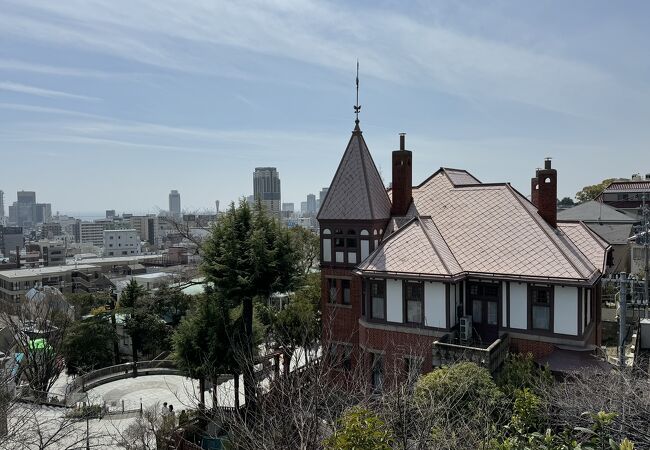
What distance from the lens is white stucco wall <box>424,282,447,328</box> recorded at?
16.4m

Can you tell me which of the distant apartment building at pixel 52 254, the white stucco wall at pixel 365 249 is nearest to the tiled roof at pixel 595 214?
the white stucco wall at pixel 365 249

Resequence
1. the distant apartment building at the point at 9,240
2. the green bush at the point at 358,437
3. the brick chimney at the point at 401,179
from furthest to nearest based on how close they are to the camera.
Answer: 1. the distant apartment building at the point at 9,240
2. the brick chimney at the point at 401,179
3. the green bush at the point at 358,437

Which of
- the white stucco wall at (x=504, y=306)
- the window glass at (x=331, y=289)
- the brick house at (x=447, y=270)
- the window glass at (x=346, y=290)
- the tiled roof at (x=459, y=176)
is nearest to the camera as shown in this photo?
the brick house at (x=447, y=270)

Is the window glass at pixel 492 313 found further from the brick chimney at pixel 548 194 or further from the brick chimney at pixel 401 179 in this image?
the brick chimney at pixel 401 179

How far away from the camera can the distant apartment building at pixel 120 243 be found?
5743 inches

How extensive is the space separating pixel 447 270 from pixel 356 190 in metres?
5.76

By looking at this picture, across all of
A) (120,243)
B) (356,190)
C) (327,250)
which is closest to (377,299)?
(327,250)

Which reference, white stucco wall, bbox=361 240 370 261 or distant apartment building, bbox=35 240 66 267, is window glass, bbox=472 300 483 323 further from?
distant apartment building, bbox=35 240 66 267

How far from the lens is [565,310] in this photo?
15.4 metres

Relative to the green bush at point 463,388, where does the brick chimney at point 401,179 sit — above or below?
above

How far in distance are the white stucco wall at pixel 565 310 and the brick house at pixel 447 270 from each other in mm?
33

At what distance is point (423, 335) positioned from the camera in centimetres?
1664

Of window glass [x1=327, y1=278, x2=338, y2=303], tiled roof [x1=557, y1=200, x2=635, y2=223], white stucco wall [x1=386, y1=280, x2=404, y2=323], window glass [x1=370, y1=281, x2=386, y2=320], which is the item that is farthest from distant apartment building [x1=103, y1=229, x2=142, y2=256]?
white stucco wall [x1=386, y1=280, x2=404, y2=323]

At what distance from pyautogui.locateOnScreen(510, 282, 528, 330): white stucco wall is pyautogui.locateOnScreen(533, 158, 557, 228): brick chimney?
12.4 ft
